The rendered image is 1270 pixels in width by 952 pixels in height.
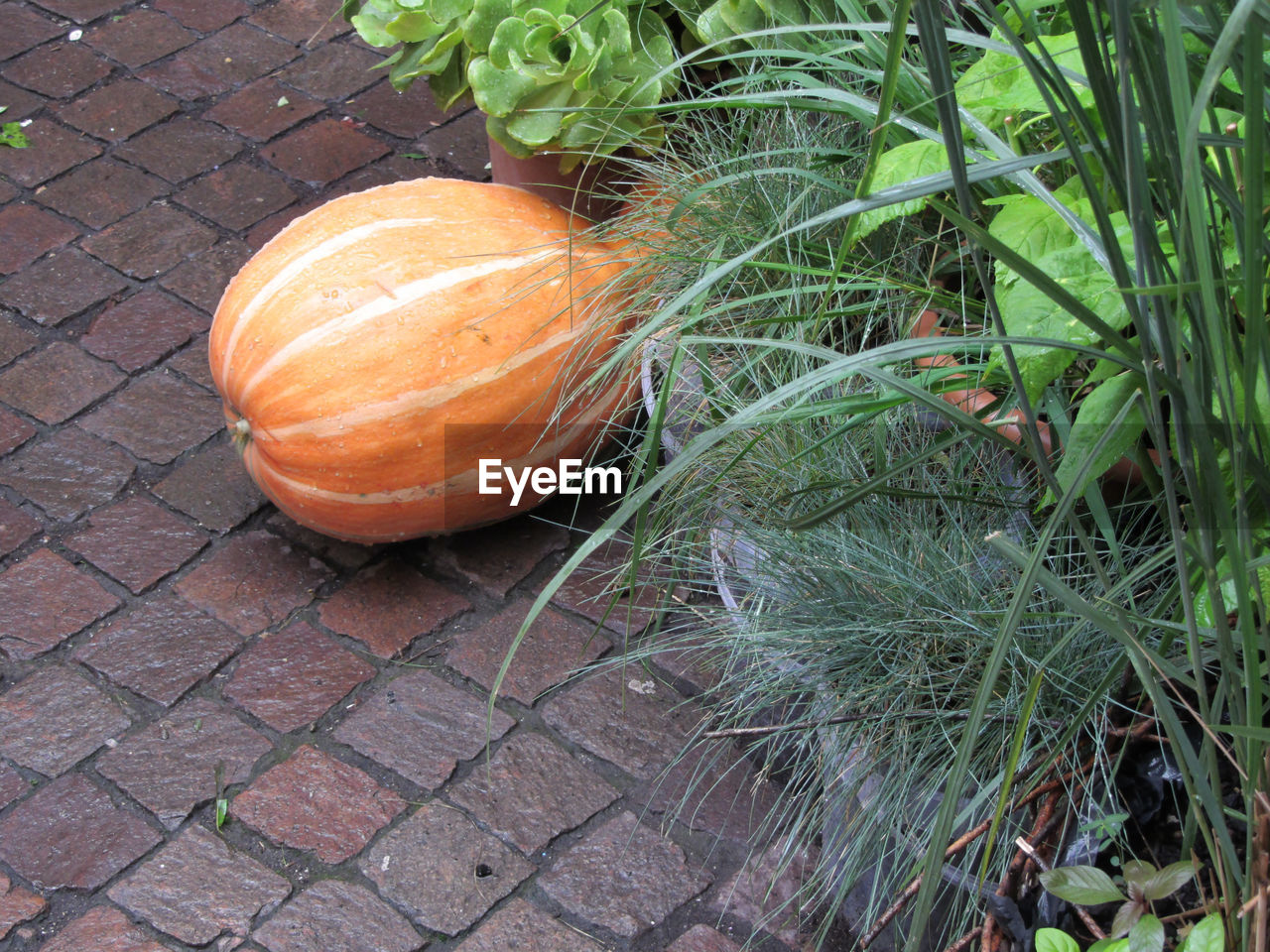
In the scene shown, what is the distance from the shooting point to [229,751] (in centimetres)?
199

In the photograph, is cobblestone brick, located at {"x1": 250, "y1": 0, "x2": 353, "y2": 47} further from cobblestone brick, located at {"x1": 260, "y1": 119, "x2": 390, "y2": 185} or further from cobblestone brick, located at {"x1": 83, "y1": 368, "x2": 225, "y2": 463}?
cobblestone brick, located at {"x1": 83, "y1": 368, "x2": 225, "y2": 463}

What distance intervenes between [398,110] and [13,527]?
5.04ft

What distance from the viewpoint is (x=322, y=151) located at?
10.2ft

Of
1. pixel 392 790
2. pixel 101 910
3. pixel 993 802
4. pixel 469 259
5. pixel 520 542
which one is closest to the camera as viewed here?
pixel 993 802

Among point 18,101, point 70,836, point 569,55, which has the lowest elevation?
point 70,836

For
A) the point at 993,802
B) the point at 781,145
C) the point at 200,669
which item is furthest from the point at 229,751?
the point at 781,145

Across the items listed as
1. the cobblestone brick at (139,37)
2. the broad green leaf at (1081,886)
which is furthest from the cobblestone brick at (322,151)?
the broad green leaf at (1081,886)

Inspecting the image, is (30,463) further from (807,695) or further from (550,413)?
(807,695)

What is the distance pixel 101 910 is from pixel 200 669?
17.4 inches

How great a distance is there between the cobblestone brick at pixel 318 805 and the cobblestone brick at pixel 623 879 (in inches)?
11.5

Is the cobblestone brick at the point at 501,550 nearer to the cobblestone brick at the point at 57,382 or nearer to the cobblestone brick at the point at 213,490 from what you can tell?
the cobblestone brick at the point at 213,490

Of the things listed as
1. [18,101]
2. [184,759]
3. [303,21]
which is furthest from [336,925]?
[303,21]

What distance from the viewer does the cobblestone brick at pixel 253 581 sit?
2205 millimetres

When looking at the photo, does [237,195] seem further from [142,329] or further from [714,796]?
[714,796]
